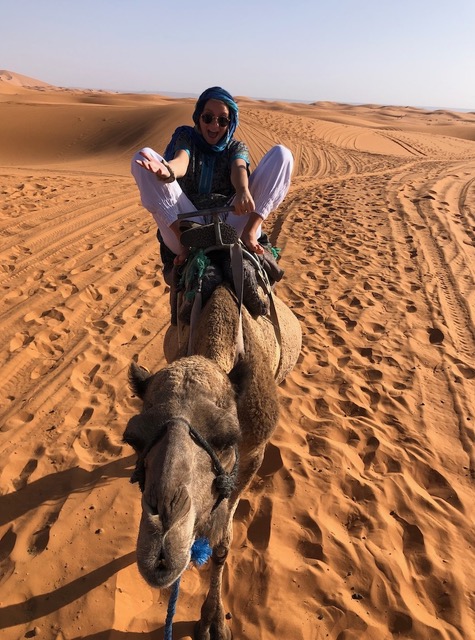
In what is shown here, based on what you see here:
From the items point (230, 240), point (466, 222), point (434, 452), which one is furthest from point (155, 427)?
point (466, 222)

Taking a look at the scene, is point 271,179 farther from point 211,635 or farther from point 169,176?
point 211,635

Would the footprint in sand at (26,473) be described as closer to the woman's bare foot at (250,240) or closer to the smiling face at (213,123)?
the woman's bare foot at (250,240)

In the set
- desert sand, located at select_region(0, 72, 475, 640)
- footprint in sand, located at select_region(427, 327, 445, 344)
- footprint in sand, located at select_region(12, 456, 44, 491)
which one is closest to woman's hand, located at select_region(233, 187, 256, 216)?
desert sand, located at select_region(0, 72, 475, 640)

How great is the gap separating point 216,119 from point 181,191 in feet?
1.95

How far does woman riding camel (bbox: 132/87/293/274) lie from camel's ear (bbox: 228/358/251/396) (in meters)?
1.22

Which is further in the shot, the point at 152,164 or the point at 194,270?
the point at 194,270

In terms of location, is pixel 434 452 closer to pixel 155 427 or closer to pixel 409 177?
pixel 155 427

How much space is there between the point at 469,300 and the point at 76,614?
6656mm

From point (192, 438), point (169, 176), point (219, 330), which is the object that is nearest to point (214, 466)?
point (192, 438)

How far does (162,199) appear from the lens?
2.88 m

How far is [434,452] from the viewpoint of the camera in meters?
4.20

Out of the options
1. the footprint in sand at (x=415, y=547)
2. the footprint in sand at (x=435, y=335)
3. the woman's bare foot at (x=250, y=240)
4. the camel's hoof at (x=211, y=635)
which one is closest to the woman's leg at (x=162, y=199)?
the woman's bare foot at (x=250, y=240)

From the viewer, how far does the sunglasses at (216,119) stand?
3109 mm

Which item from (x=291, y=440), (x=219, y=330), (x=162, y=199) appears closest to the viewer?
(x=219, y=330)
